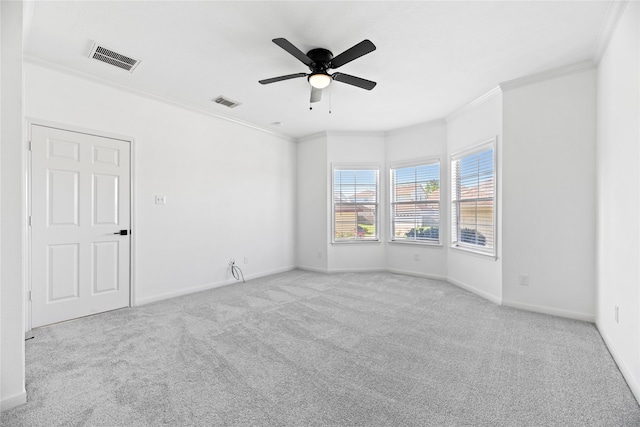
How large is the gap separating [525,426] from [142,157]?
4.56 metres

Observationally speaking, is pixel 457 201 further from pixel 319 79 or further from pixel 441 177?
pixel 319 79

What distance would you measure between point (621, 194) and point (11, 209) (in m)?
4.33

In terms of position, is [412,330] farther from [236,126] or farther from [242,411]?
[236,126]

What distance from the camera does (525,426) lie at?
1616mm

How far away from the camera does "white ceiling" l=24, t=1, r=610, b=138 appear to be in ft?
7.55

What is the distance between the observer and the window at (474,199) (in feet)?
13.2

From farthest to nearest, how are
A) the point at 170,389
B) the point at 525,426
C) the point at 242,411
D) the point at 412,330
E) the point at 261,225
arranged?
1. the point at 261,225
2. the point at 412,330
3. the point at 170,389
4. the point at 242,411
5. the point at 525,426

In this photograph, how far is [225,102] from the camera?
13.8ft

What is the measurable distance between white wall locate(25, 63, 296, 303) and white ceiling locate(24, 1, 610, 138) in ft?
0.95

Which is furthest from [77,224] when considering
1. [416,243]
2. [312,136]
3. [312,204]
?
[416,243]

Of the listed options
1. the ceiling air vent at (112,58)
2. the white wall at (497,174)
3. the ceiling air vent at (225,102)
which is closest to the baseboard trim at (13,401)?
the ceiling air vent at (112,58)

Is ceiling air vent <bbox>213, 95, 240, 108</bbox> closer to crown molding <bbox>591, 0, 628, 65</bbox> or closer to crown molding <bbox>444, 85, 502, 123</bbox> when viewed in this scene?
crown molding <bbox>444, 85, 502, 123</bbox>

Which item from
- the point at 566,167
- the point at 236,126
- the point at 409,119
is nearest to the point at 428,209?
the point at 409,119

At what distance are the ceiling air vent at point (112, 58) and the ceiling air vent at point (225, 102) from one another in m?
1.09
